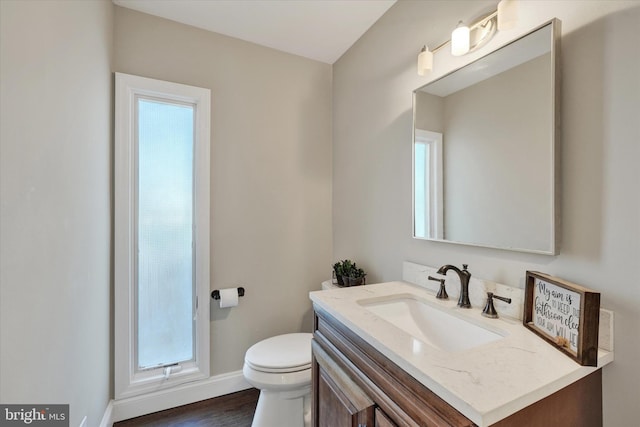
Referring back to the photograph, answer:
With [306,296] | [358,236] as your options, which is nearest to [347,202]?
[358,236]

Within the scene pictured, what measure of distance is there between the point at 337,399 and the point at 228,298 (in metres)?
1.10

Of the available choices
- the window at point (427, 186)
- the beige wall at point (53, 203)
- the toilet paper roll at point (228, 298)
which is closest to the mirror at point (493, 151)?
the window at point (427, 186)

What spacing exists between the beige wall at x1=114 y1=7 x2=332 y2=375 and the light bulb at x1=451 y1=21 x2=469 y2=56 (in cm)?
123

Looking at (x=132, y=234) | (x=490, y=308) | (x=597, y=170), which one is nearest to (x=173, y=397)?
(x=132, y=234)

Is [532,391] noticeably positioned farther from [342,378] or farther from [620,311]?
[342,378]

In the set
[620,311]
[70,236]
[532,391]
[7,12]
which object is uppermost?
[7,12]

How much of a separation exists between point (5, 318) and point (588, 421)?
1543 millimetres

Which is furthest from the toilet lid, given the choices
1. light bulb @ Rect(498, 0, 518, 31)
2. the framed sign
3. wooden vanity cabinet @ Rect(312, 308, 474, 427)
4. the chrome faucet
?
light bulb @ Rect(498, 0, 518, 31)

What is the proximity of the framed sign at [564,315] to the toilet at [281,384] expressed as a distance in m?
1.08

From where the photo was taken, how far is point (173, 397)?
1.83 metres

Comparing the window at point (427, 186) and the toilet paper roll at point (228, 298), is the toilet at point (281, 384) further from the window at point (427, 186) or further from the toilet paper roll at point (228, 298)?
the window at point (427, 186)

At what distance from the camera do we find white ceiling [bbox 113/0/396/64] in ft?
5.51

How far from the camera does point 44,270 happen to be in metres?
0.89

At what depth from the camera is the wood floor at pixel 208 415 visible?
5.56ft
